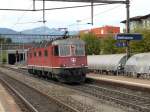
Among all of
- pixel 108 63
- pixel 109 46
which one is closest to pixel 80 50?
pixel 108 63

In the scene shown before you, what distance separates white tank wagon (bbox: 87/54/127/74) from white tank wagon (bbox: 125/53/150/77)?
7.44 ft

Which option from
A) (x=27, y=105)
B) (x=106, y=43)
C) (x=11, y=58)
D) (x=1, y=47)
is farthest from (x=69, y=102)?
(x=11, y=58)

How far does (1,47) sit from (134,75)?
316ft

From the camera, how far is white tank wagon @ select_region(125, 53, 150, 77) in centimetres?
3616

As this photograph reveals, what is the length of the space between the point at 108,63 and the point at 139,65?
315 inches

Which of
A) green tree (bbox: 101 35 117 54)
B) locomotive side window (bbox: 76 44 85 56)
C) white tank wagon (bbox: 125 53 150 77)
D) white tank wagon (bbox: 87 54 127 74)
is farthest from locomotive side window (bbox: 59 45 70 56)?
green tree (bbox: 101 35 117 54)

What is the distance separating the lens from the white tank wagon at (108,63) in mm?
42719

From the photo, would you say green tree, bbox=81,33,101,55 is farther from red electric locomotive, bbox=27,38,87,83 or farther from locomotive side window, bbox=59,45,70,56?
locomotive side window, bbox=59,45,70,56

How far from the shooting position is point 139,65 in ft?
123

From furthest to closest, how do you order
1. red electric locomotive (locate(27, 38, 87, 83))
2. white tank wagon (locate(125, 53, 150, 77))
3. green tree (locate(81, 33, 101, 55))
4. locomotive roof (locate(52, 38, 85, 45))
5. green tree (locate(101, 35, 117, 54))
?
green tree (locate(81, 33, 101, 55)), green tree (locate(101, 35, 117, 54)), white tank wagon (locate(125, 53, 150, 77)), locomotive roof (locate(52, 38, 85, 45)), red electric locomotive (locate(27, 38, 87, 83))

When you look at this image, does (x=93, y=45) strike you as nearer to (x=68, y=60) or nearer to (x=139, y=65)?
(x=139, y=65)

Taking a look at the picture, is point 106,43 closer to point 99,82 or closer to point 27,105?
point 99,82

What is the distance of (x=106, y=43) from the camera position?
8556cm

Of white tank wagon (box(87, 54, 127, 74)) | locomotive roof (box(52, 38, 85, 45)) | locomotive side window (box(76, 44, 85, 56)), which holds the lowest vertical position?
white tank wagon (box(87, 54, 127, 74))
